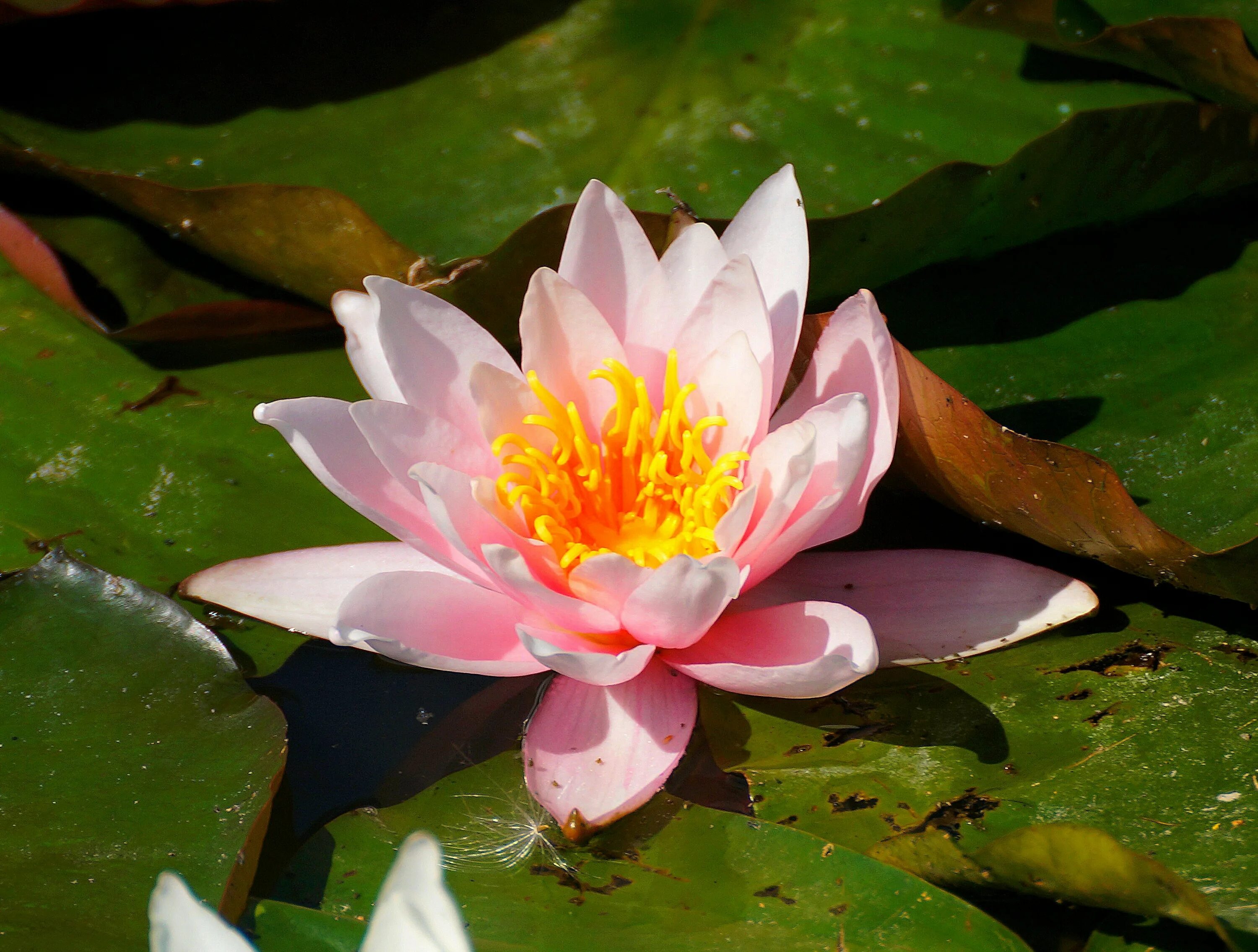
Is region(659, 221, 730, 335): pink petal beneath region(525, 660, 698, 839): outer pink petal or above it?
above

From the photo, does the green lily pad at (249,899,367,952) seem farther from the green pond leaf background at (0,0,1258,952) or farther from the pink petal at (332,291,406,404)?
the pink petal at (332,291,406,404)

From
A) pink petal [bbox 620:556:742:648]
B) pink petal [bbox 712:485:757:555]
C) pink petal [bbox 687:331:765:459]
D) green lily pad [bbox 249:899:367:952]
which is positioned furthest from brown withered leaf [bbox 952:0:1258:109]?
green lily pad [bbox 249:899:367:952]

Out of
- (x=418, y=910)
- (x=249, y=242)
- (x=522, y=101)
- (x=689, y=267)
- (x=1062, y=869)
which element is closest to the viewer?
(x=418, y=910)

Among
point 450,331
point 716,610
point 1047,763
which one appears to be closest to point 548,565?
point 716,610

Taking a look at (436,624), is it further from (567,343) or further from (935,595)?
(935,595)

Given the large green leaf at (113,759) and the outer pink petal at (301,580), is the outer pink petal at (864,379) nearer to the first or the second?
the outer pink petal at (301,580)

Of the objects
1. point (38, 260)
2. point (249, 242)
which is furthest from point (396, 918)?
point (38, 260)

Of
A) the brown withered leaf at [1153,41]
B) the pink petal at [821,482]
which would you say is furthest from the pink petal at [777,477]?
the brown withered leaf at [1153,41]
